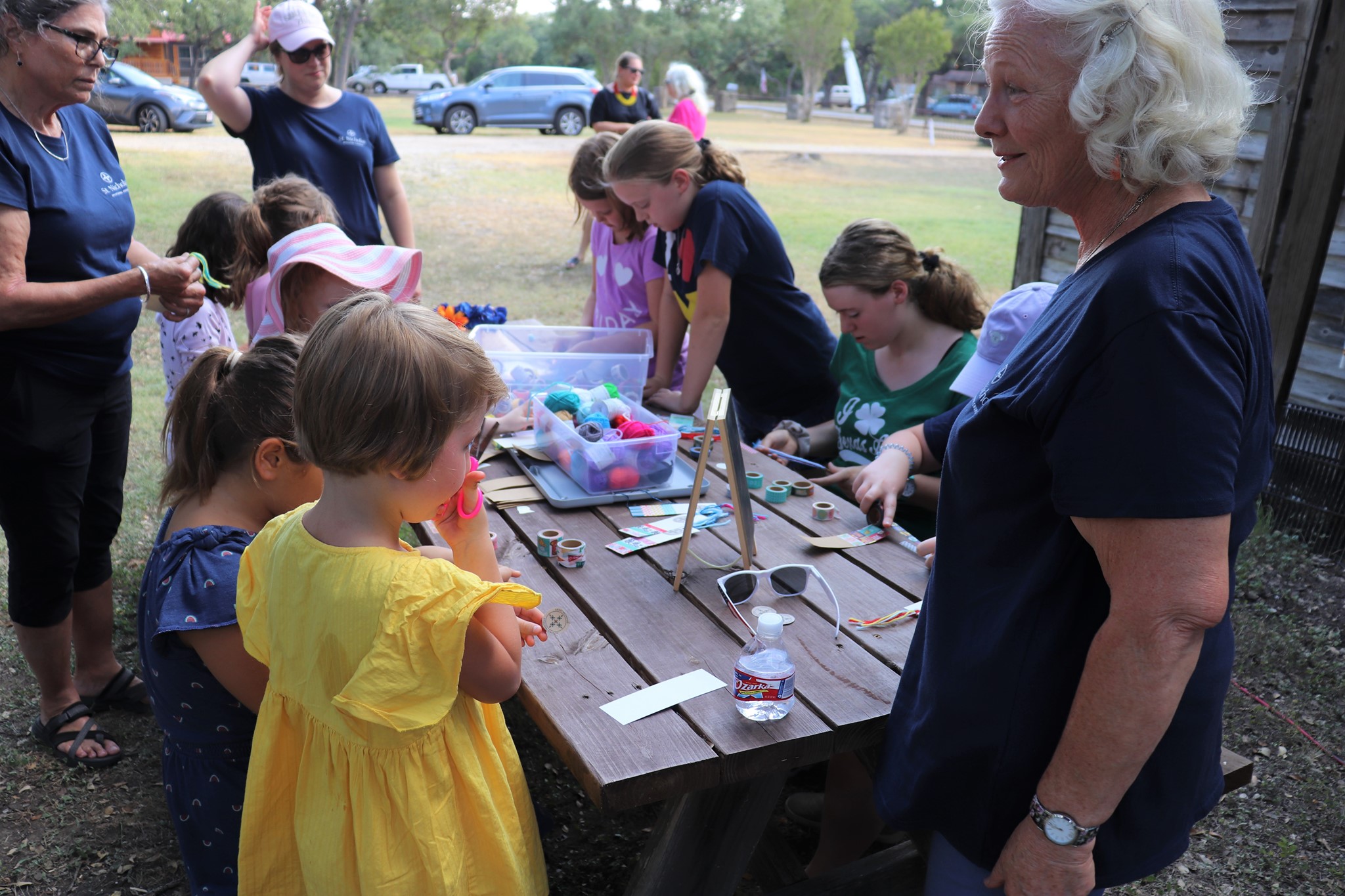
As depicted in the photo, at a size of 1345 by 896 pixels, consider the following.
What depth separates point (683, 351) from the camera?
12.2 ft

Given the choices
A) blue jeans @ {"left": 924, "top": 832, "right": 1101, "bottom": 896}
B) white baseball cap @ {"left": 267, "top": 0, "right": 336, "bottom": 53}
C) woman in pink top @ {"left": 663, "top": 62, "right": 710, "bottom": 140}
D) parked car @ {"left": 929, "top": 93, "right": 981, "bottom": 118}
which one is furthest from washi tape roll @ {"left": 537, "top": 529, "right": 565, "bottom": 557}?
parked car @ {"left": 929, "top": 93, "right": 981, "bottom": 118}

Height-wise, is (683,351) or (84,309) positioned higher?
(84,309)

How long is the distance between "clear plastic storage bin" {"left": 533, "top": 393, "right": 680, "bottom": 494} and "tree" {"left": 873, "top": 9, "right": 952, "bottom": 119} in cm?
3842

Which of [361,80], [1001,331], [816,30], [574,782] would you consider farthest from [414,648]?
[816,30]

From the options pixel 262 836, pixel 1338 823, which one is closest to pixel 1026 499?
pixel 262 836

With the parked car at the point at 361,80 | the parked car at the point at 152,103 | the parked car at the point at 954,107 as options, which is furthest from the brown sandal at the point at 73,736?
the parked car at the point at 954,107

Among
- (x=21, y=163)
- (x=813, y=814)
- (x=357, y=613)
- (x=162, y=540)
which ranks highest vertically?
(x=21, y=163)

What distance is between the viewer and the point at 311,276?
2635 millimetres

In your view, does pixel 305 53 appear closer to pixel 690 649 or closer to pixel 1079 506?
pixel 690 649

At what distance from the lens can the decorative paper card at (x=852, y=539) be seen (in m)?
2.10

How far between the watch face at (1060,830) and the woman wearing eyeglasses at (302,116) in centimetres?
336

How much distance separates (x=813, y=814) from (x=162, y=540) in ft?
5.73

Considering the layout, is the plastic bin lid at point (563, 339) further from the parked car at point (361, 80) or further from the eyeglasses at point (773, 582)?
the parked car at point (361, 80)

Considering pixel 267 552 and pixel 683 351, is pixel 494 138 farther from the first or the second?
pixel 267 552
